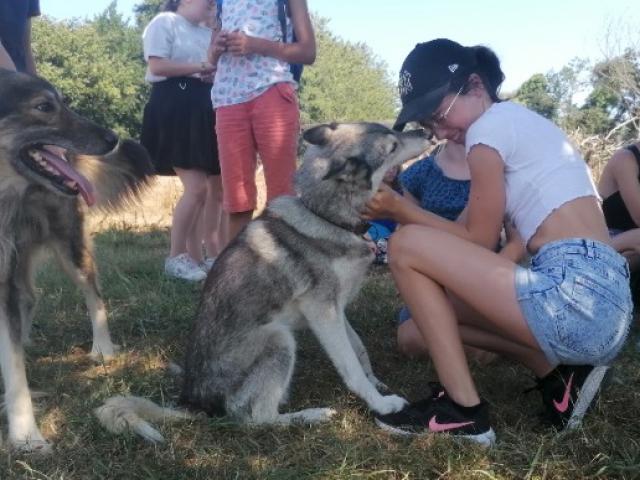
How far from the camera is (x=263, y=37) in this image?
4293 mm

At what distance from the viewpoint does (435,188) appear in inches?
151

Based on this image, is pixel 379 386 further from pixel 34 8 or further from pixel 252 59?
pixel 34 8

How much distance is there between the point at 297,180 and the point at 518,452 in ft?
5.54

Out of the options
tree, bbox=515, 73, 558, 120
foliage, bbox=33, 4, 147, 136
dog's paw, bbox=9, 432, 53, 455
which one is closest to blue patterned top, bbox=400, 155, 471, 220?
dog's paw, bbox=9, 432, 53, 455

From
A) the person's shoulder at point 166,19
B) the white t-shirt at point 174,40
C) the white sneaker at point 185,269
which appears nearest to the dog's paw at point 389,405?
the white sneaker at point 185,269

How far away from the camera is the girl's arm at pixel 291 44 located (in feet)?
13.7

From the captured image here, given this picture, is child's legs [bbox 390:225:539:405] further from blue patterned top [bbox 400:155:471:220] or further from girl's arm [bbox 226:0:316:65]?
girl's arm [bbox 226:0:316:65]

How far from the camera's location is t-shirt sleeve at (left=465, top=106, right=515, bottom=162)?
258 centimetres

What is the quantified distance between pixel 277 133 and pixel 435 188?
3.72ft

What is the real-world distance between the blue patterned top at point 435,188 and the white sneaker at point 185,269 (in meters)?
2.08

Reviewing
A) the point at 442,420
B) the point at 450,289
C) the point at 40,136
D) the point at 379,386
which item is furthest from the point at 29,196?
the point at 442,420

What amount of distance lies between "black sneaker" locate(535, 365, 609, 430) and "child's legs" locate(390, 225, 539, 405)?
249 mm

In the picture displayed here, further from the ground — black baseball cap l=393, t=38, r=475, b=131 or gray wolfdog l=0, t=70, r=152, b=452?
black baseball cap l=393, t=38, r=475, b=131

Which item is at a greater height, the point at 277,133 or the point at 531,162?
the point at 531,162
